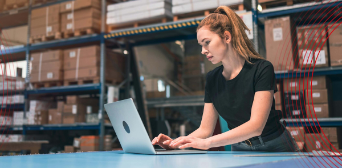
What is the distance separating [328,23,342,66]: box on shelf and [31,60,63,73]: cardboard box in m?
4.53

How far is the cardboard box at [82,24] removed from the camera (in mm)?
5555

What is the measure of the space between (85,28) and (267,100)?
184 inches

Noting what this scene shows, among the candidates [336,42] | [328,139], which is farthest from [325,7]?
[328,139]

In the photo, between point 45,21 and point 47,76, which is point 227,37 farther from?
point 45,21

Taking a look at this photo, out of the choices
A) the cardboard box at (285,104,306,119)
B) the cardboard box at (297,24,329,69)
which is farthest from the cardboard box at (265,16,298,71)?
the cardboard box at (285,104,306,119)

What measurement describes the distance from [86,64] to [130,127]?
436cm

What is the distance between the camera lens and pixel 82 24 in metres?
5.64

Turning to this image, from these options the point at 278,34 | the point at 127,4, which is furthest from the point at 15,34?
the point at 278,34

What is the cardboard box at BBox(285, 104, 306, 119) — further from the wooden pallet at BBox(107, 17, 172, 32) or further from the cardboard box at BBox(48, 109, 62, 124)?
the cardboard box at BBox(48, 109, 62, 124)

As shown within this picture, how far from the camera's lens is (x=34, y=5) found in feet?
21.3

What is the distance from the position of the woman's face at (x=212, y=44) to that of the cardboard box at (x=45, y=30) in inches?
189

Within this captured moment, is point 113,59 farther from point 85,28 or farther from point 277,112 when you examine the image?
point 277,112

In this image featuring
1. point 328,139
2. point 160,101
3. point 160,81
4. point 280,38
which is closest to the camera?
point 328,139

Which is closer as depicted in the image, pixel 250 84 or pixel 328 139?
pixel 250 84
